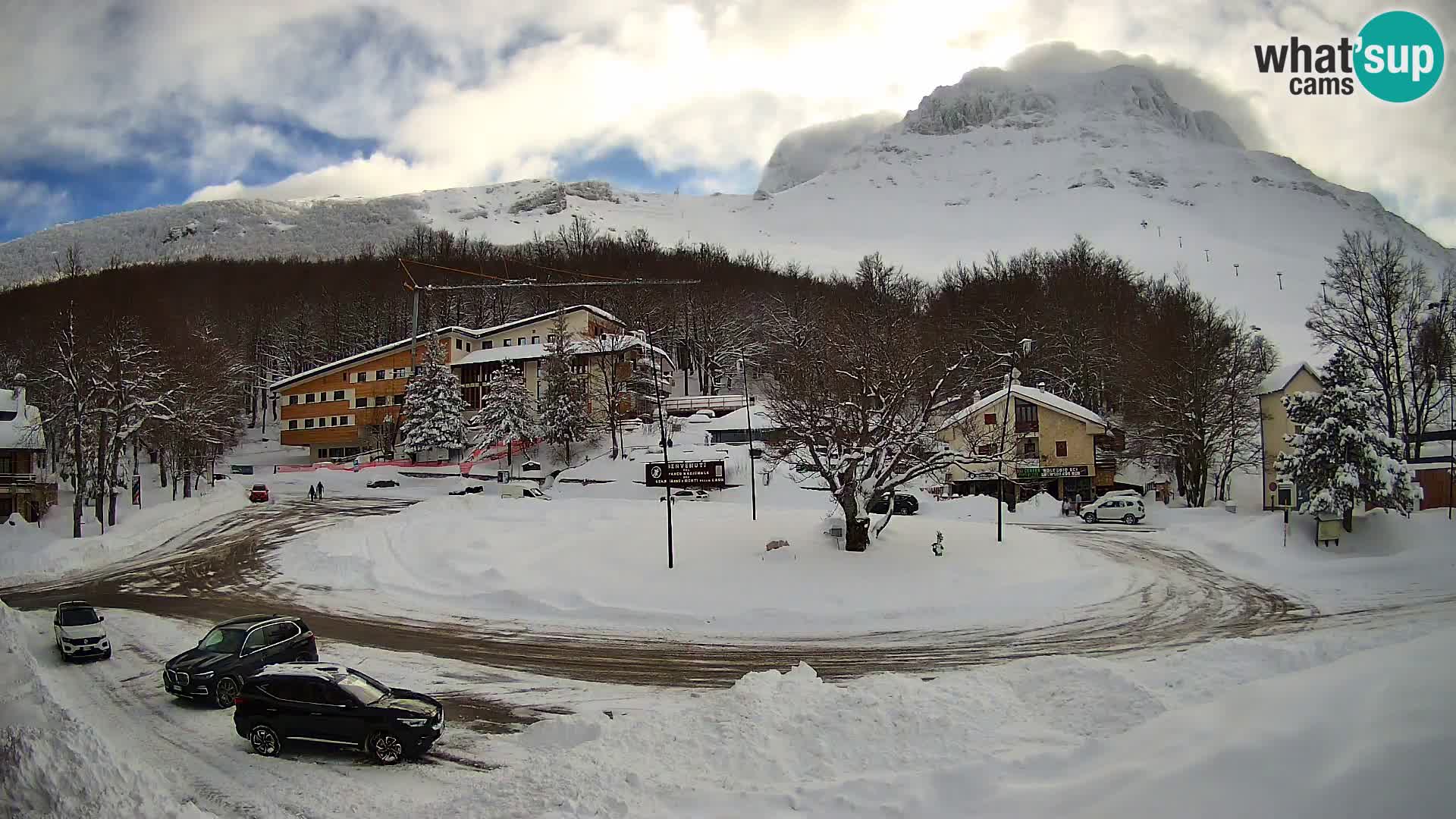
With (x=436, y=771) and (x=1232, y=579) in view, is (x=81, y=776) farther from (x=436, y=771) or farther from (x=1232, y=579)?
(x=1232, y=579)

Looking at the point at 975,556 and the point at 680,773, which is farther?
the point at 975,556

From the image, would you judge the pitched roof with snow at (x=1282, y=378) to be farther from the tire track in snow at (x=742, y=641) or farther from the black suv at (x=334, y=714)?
the black suv at (x=334, y=714)

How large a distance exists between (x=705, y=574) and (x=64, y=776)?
17.6 m

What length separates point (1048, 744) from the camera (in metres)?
8.80

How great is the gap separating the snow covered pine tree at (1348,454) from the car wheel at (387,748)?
31.0 m

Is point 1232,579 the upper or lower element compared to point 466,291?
lower

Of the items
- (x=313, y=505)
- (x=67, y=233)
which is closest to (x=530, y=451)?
(x=313, y=505)

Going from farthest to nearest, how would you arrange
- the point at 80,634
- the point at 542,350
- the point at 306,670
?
the point at 542,350 → the point at 80,634 → the point at 306,670

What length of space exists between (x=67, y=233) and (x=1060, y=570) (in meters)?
32.5

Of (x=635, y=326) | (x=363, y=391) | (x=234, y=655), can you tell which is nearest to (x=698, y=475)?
(x=234, y=655)

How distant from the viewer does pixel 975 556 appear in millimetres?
25594

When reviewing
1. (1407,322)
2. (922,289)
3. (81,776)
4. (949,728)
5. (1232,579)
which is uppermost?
(922,289)

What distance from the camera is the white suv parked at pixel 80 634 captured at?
16.8 meters

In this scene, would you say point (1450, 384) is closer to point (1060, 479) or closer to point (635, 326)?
point (1060, 479)
